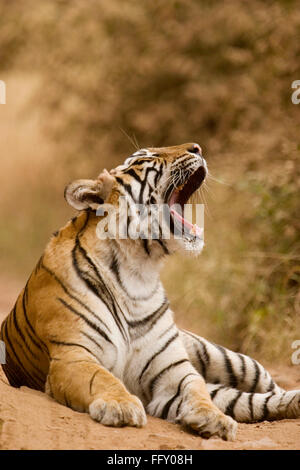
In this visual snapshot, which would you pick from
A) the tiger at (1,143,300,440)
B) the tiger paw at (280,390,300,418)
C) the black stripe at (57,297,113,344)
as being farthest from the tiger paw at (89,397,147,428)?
the tiger paw at (280,390,300,418)

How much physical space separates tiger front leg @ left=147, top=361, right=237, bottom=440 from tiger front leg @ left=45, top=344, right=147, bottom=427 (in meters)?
0.26

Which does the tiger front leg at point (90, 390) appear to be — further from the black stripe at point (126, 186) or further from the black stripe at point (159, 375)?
the black stripe at point (126, 186)

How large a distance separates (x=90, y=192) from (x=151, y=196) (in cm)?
34

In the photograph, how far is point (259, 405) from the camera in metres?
3.90

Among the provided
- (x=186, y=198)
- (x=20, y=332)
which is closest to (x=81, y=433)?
(x=20, y=332)

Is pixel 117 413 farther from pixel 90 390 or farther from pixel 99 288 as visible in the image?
pixel 99 288

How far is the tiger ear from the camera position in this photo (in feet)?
12.2

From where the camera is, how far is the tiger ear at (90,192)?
3713 millimetres

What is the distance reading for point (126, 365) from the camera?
3682 mm

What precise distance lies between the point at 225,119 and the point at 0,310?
378cm

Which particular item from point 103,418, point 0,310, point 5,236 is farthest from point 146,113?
point 103,418

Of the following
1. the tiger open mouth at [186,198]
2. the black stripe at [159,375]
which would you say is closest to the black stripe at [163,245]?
the tiger open mouth at [186,198]
